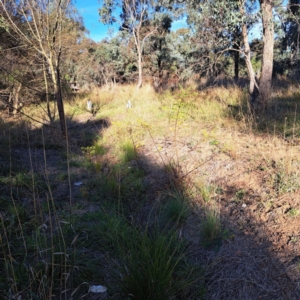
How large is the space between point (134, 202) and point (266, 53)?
5.12 meters

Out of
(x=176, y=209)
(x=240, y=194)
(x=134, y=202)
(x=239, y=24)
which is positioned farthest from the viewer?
(x=239, y=24)

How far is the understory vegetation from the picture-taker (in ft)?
4.89

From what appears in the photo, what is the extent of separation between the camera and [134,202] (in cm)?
281

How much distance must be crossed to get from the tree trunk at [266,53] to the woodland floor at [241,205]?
214 centimetres

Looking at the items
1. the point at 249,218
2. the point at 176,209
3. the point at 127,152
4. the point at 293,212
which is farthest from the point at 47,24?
the point at 293,212

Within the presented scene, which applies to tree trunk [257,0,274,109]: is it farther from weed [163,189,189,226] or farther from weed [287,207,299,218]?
weed [163,189,189,226]

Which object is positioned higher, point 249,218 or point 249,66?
point 249,66

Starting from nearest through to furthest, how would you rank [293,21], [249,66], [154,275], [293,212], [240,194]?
[154,275] → [293,212] → [240,194] → [249,66] → [293,21]

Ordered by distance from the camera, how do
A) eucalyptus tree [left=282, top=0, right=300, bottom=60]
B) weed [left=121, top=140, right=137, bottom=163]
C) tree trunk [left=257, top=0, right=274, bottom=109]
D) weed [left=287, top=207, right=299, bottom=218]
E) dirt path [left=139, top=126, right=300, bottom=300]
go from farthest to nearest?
tree trunk [left=257, top=0, right=274, bottom=109] → eucalyptus tree [left=282, top=0, right=300, bottom=60] → weed [left=121, top=140, right=137, bottom=163] → weed [left=287, top=207, right=299, bottom=218] → dirt path [left=139, top=126, right=300, bottom=300]

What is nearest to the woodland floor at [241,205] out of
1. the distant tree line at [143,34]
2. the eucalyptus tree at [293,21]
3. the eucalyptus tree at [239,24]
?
the distant tree line at [143,34]

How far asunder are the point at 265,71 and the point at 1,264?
6293 millimetres

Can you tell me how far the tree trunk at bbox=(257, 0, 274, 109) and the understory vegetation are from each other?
14.0 inches

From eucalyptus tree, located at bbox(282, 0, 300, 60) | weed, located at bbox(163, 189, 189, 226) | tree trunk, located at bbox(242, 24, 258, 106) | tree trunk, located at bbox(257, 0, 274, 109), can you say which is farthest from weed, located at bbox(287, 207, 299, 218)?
tree trunk, located at bbox(242, 24, 258, 106)

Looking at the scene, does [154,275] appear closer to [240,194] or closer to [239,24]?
[240,194]
